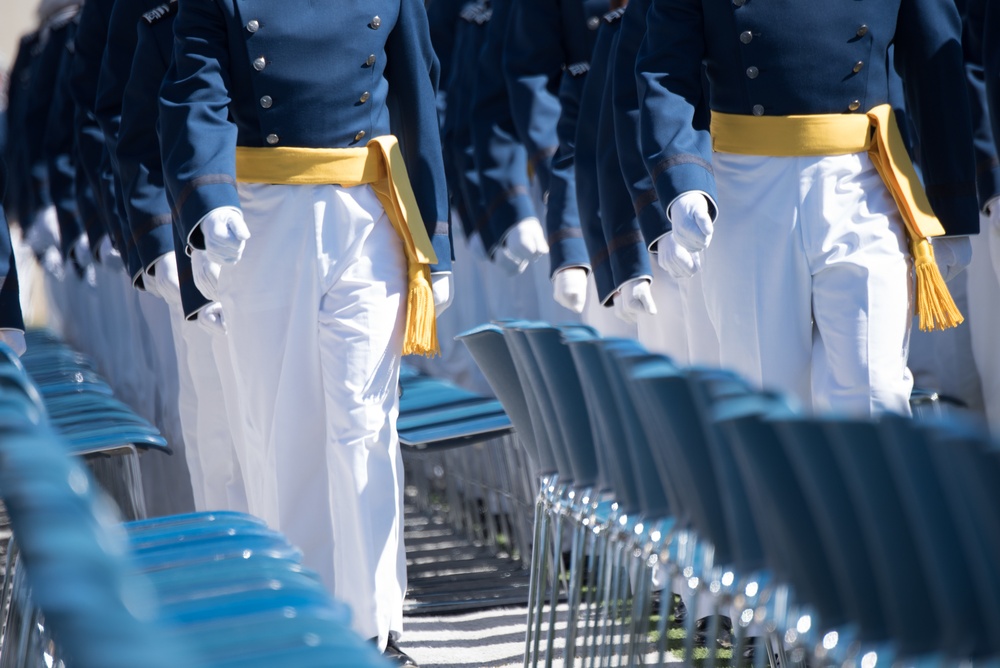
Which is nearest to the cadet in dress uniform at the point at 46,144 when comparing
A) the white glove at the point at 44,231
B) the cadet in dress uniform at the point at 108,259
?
the white glove at the point at 44,231

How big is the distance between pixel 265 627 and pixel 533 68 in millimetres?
3161

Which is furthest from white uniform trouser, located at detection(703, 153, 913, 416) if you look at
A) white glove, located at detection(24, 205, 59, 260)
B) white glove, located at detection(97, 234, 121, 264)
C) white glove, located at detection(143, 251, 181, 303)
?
white glove, located at detection(24, 205, 59, 260)

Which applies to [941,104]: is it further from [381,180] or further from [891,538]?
[891,538]

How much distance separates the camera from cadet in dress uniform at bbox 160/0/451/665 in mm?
3348

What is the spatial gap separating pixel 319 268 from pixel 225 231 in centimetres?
28

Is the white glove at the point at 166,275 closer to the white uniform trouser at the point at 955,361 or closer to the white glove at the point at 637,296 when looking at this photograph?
the white glove at the point at 637,296

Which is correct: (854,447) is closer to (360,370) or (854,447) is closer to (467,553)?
(360,370)

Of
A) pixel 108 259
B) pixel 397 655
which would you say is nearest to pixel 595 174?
pixel 397 655

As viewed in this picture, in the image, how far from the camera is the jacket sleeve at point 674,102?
125 inches

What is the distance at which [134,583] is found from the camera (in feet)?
3.49

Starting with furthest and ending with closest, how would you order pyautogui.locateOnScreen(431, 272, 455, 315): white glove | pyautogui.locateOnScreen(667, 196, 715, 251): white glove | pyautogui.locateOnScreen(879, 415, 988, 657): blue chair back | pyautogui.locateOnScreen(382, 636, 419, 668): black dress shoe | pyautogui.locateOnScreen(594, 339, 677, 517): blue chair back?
pyautogui.locateOnScreen(431, 272, 455, 315): white glove < pyautogui.locateOnScreen(382, 636, 419, 668): black dress shoe < pyautogui.locateOnScreen(667, 196, 715, 251): white glove < pyautogui.locateOnScreen(594, 339, 677, 517): blue chair back < pyautogui.locateOnScreen(879, 415, 988, 657): blue chair back

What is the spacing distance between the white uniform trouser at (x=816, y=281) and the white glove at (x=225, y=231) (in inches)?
41.6

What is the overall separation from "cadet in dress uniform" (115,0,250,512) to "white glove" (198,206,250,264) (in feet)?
1.78

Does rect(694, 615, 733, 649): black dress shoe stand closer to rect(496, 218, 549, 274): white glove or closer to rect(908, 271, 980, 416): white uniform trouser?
rect(496, 218, 549, 274): white glove
